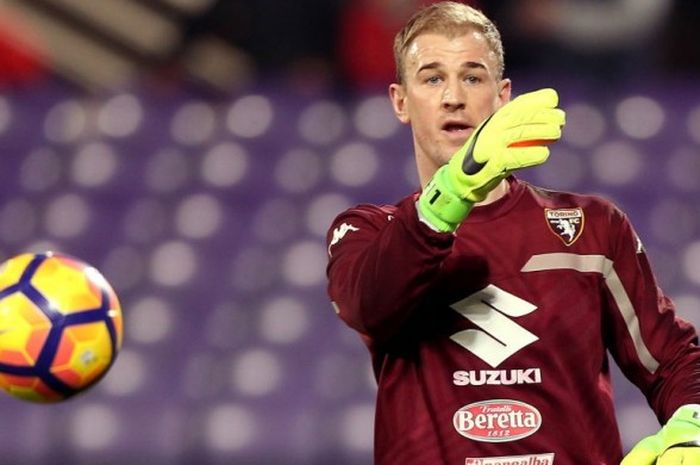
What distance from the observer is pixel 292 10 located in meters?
7.89

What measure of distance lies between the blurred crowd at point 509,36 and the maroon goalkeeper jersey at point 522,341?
4.71 metres

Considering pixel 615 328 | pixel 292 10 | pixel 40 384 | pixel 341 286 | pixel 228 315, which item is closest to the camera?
pixel 341 286

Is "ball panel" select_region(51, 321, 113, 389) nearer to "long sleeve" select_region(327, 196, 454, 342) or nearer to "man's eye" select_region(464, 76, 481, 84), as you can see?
"long sleeve" select_region(327, 196, 454, 342)

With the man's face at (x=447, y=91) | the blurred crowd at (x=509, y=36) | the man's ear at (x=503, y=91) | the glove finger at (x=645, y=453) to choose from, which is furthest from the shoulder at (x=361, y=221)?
the blurred crowd at (x=509, y=36)

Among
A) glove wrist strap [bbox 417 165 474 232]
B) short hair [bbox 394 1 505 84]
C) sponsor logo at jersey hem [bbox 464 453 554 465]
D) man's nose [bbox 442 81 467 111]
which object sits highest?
short hair [bbox 394 1 505 84]

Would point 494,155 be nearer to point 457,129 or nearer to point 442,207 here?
point 442,207

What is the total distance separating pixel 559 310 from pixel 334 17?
5.13 meters

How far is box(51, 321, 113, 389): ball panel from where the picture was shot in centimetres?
376

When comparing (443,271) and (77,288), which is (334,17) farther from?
(443,271)

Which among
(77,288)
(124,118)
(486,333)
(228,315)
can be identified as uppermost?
(124,118)

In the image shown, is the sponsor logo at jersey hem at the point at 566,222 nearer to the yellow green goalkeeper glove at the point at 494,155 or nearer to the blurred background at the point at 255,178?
the yellow green goalkeeper glove at the point at 494,155

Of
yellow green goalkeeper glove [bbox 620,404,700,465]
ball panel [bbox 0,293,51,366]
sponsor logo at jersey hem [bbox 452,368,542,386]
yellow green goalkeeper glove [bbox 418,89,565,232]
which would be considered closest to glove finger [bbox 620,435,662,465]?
yellow green goalkeeper glove [bbox 620,404,700,465]

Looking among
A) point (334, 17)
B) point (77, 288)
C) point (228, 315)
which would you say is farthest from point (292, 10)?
point (77, 288)

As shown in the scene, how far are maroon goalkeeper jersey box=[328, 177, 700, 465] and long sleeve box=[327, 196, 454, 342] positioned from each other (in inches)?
0.5
